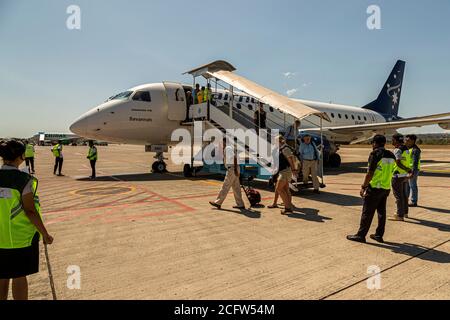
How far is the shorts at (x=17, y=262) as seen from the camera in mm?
2637

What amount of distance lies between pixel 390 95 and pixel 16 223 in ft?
103

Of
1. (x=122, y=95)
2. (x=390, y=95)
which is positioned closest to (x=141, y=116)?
(x=122, y=95)

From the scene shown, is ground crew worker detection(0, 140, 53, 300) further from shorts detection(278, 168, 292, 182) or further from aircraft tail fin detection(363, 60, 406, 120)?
aircraft tail fin detection(363, 60, 406, 120)

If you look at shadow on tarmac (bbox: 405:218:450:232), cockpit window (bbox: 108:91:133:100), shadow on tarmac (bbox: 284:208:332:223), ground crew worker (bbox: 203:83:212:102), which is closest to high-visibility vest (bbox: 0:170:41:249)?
shadow on tarmac (bbox: 284:208:332:223)

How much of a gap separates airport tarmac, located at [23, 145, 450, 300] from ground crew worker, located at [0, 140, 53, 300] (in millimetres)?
719

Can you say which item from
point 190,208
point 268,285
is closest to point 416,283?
point 268,285

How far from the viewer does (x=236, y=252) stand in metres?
4.57

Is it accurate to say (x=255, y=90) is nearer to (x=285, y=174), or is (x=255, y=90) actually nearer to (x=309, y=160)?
(x=309, y=160)

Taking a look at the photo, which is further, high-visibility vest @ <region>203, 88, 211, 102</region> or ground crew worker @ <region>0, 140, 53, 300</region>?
high-visibility vest @ <region>203, 88, 211, 102</region>

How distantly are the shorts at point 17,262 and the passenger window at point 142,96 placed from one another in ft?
A: 37.0

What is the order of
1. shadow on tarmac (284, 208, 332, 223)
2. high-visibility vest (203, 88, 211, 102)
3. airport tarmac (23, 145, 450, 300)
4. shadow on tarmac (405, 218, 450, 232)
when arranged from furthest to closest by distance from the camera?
high-visibility vest (203, 88, 211, 102) < shadow on tarmac (284, 208, 332, 223) < shadow on tarmac (405, 218, 450, 232) < airport tarmac (23, 145, 450, 300)

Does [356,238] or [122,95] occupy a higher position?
[122,95]

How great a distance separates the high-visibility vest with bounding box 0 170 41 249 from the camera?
2625 mm

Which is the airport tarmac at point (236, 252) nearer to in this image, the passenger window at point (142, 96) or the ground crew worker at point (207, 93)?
the ground crew worker at point (207, 93)
